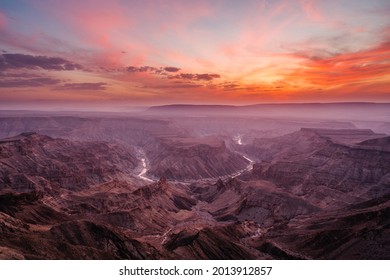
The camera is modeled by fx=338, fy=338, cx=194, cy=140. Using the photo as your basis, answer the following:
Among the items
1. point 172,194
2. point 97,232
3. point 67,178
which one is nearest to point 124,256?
point 97,232

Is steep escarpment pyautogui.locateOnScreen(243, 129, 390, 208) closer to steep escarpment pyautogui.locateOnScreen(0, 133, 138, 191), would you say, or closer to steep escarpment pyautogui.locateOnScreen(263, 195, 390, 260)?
steep escarpment pyautogui.locateOnScreen(263, 195, 390, 260)

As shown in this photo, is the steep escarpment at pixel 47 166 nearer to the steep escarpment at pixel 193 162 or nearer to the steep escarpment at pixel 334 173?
the steep escarpment at pixel 193 162

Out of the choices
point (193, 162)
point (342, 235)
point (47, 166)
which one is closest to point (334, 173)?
point (342, 235)

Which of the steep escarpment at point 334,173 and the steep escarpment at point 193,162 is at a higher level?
the steep escarpment at point 334,173

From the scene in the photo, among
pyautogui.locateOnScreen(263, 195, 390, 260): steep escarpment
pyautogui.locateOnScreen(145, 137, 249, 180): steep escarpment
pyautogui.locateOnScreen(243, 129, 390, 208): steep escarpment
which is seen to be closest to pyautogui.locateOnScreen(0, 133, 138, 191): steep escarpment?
pyautogui.locateOnScreen(145, 137, 249, 180): steep escarpment

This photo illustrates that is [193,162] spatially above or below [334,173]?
below

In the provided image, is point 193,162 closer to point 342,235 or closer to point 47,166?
point 47,166

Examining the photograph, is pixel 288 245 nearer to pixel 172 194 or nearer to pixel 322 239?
pixel 322 239

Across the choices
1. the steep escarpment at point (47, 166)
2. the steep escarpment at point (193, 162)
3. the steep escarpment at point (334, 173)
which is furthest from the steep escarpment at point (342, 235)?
the steep escarpment at point (193, 162)
